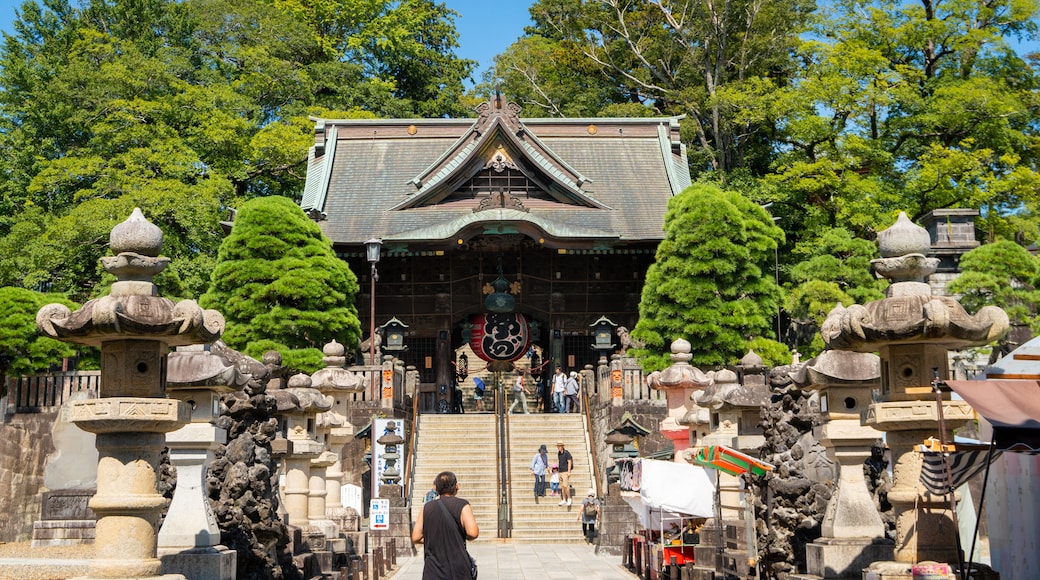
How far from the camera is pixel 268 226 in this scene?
2992 centimetres

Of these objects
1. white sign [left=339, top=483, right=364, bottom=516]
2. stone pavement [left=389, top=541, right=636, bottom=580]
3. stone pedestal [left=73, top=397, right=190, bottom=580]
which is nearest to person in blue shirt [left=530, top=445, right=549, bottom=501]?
stone pavement [left=389, top=541, right=636, bottom=580]

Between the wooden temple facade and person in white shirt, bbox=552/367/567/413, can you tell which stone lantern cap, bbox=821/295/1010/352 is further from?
the wooden temple facade

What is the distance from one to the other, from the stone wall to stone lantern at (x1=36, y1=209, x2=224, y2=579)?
19503mm

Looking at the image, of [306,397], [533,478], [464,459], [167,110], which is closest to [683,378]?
[306,397]

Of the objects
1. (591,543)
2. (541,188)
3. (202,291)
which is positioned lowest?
(591,543)

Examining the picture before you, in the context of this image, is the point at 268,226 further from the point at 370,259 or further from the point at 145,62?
the point at 145,62

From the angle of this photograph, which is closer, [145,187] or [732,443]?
[732,443]

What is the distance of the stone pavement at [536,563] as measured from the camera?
17453 mm

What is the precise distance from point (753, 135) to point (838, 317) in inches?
1398

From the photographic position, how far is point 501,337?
110 feet

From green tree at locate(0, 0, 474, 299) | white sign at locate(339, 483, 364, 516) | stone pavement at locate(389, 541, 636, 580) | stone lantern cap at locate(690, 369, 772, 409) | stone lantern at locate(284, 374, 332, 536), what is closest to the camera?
stone lantern cap at locate(690, 369, 772, 409)

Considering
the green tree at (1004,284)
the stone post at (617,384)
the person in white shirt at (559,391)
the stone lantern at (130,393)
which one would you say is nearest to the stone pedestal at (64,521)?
the stone post at (617,384)

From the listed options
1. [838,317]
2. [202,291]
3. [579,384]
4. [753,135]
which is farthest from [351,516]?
[753,135]

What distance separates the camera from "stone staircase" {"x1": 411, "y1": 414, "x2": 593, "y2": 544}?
2397cm
